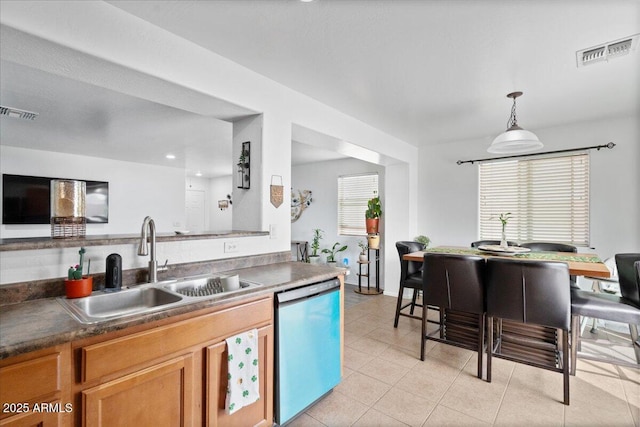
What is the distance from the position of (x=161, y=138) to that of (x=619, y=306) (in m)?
5.16

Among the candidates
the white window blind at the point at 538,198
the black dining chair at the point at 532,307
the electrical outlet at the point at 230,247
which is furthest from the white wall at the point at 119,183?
the black dining chair at the point at 532,307

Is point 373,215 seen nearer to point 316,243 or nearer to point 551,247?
point 316,243

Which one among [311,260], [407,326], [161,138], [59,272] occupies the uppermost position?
[161,138]

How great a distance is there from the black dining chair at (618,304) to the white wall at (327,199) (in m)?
3.21

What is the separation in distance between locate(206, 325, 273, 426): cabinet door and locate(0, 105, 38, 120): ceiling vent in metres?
3.41

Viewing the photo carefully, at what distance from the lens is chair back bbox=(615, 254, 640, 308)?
94.5 inches

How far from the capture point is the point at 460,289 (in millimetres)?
2537

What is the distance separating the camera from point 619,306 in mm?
2305

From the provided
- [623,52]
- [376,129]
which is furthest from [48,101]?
[623,52]

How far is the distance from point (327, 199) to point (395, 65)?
3949mm

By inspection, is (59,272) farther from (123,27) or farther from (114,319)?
(123,27)

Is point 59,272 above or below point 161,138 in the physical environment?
below

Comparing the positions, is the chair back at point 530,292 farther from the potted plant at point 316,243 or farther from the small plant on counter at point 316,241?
the small plant on counter at point 316,241

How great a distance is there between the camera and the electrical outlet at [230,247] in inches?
90.4
